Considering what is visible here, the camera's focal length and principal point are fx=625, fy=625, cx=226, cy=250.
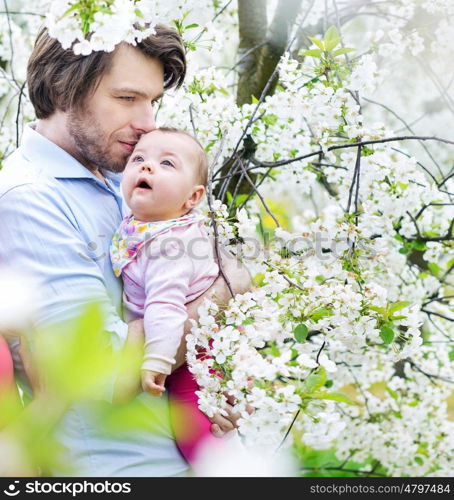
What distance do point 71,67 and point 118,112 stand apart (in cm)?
21

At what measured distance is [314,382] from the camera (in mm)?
1462

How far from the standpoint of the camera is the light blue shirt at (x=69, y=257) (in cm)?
162

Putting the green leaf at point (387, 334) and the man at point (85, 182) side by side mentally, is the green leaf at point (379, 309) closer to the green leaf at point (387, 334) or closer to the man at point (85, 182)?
the green leaf at point (387, 334)

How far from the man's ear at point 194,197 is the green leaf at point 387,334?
2.22ft

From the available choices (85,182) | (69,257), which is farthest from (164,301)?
(85,182)

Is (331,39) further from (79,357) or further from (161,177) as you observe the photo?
(79,357)

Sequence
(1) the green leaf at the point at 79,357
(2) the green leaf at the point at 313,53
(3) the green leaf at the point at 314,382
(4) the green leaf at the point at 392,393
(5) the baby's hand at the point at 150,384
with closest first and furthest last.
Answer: (1) the green leaf at the point at 79,357, (3) the green leaf at the point at 314,382, (5) the baby's hand at the point at 150,384, (2) the green leaf at the point at 313,53, (4) the green leaf at the point at 392,393

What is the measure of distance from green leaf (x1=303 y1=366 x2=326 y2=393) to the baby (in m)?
0.37

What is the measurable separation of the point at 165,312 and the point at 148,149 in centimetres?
53

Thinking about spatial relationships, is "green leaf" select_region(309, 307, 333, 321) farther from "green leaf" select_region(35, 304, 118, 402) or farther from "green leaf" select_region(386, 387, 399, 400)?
"green leaf" select_region(386, 387, 399, 400)

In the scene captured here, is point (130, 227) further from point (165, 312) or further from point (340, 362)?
point (340, 362)

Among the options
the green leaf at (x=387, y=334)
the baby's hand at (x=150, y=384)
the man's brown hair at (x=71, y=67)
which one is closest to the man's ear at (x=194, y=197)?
the man's brown hair at (x=71, y=67)
